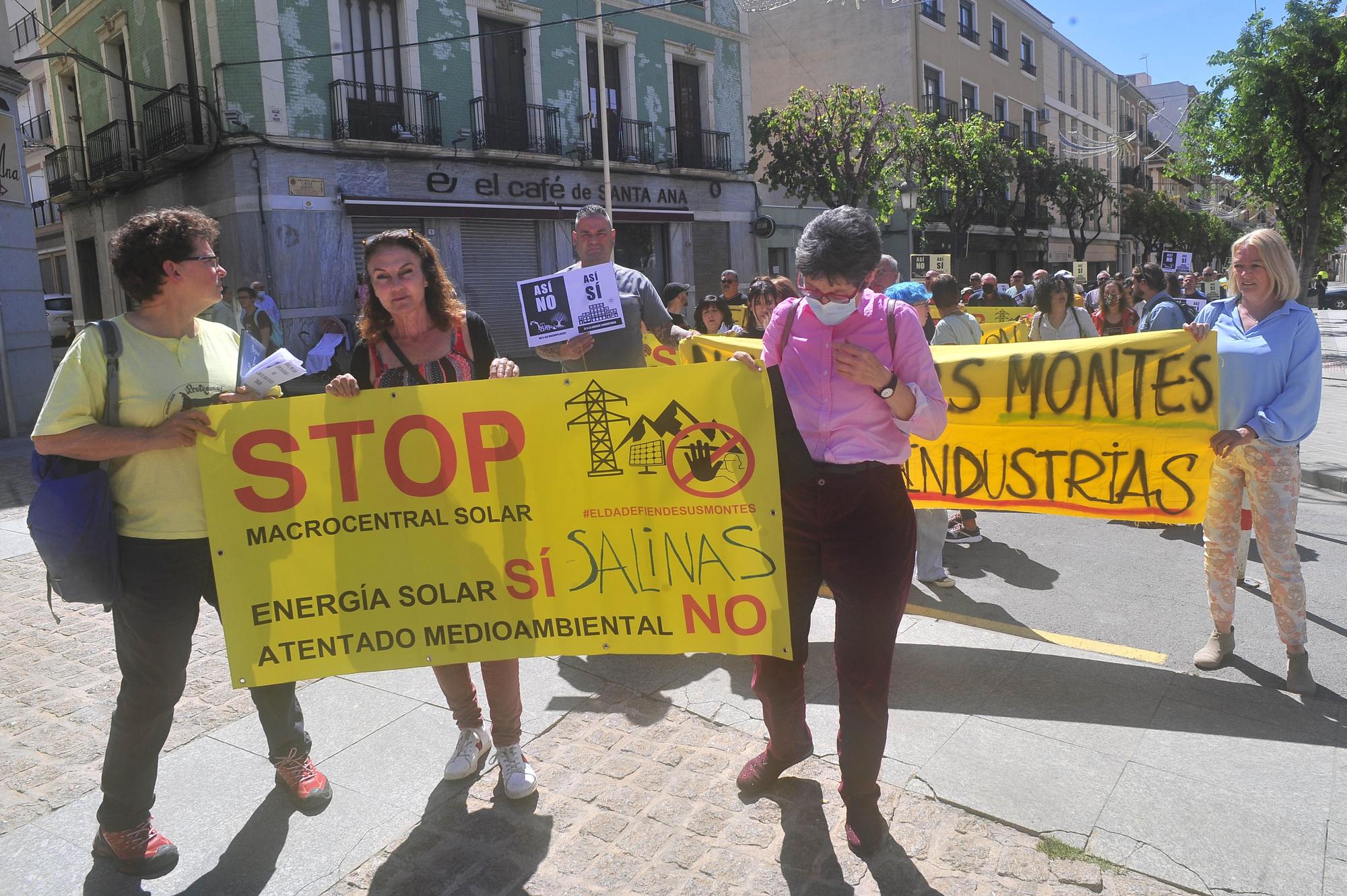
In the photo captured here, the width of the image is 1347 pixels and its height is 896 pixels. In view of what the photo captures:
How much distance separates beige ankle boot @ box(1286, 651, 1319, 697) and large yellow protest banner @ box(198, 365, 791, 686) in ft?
8.35

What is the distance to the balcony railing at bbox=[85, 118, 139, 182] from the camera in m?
21.1

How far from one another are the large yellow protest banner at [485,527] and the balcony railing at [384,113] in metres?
17.4

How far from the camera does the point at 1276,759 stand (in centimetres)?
339

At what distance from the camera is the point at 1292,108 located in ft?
50.0

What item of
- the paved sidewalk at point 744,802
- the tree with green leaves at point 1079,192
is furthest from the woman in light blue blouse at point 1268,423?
the tree with green leaves at point 1079,192

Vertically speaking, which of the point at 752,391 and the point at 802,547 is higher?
the point at 752,391

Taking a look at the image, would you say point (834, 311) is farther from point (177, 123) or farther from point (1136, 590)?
point (177, 123)

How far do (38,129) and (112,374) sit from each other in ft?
109

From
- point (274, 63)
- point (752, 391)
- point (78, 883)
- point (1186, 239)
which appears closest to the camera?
point (78, 883)

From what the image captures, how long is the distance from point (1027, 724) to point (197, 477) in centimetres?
315

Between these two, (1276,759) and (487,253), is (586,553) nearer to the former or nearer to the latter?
(1276,759)

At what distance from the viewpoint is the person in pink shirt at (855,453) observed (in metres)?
2.80

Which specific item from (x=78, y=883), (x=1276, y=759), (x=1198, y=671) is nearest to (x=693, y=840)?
(x=78, y=883)

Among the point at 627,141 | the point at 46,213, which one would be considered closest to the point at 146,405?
the point at 627,141
